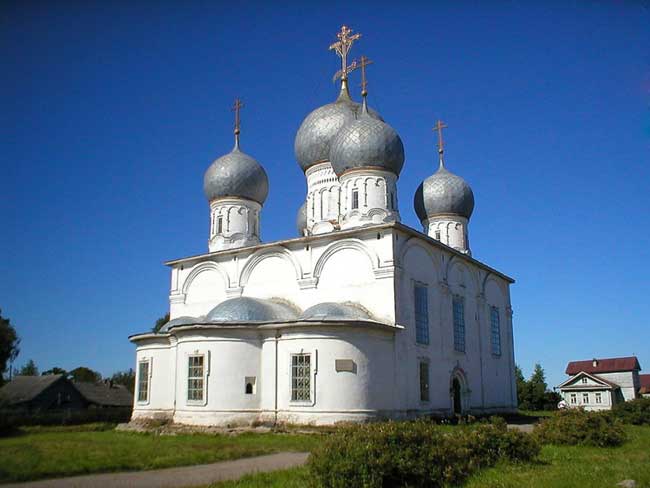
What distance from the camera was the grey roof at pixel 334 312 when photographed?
18.3m

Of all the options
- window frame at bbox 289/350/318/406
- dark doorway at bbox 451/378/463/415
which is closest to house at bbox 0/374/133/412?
window frame at bbox 289/350/318/406

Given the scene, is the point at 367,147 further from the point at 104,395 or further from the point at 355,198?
the point at 104,395

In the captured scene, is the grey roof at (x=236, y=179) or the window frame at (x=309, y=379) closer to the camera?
the window frame at (x=309, y=379)

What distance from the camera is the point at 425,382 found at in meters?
20.5

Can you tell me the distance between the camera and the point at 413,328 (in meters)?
20.1

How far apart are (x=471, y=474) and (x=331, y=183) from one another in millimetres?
16851

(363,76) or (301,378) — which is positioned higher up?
(363,76)

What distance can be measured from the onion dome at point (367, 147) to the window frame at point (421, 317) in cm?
459

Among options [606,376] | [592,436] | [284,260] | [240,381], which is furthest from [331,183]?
[606,376]

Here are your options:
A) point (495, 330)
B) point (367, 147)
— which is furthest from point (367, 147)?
point (495, 330)

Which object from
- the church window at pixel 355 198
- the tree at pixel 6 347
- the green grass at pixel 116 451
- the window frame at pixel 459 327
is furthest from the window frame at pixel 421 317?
the tree at pixel 6 347

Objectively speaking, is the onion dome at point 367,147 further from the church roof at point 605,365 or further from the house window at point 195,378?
the church roof at point 605,365

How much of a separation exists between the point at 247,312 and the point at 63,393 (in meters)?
13.6

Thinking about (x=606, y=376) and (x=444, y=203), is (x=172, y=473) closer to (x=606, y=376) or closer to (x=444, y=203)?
(x=444, y=203)
